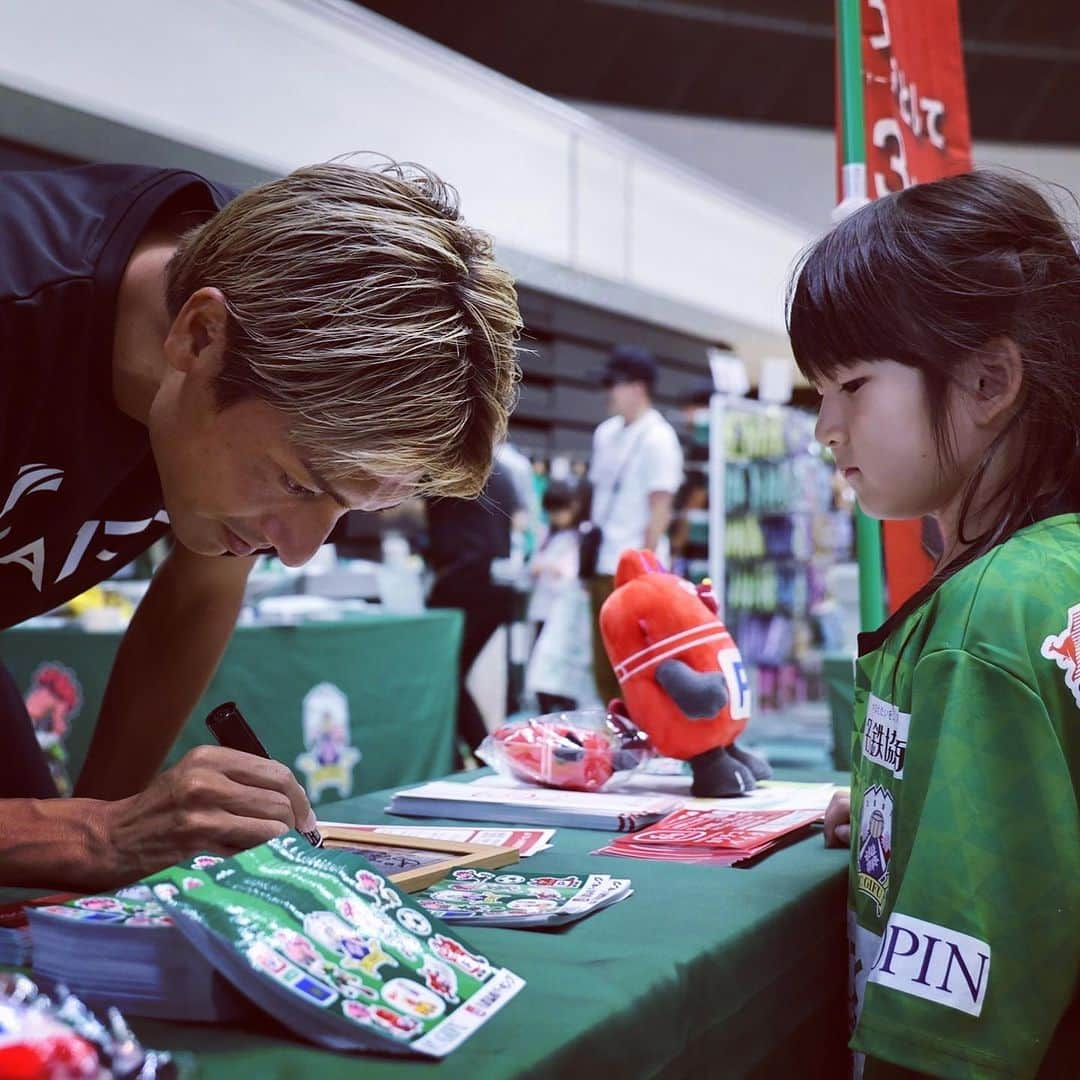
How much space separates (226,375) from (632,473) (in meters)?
3.70

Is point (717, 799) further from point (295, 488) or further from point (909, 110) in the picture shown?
point (909, 110)

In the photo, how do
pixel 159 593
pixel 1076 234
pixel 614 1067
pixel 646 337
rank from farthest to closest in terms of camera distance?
pixel 646 337 < pixel 159 593 < pixel 1076 234 < pixel 614 1067

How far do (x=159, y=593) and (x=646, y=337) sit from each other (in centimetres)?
794

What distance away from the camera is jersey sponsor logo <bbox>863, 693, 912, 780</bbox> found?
89 cm

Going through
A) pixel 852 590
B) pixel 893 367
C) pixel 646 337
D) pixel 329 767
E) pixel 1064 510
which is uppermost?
pixel 646 337

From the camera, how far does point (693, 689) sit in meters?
1.29

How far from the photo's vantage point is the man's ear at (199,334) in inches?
35.1

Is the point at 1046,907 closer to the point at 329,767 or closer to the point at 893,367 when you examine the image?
the point at 893,367

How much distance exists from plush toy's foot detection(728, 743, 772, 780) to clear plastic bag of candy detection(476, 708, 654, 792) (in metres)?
0.10

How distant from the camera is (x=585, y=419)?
27.7ft

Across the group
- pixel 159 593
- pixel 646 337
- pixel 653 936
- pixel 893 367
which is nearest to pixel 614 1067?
pixel 653 936

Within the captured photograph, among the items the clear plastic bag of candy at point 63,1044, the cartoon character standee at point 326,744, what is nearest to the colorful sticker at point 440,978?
the clear plastic bag of candy at point 63,1044

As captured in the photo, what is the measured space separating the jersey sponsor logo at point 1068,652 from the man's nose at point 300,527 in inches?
20.8

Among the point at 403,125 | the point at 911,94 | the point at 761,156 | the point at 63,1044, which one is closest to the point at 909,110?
the point at 911,94
